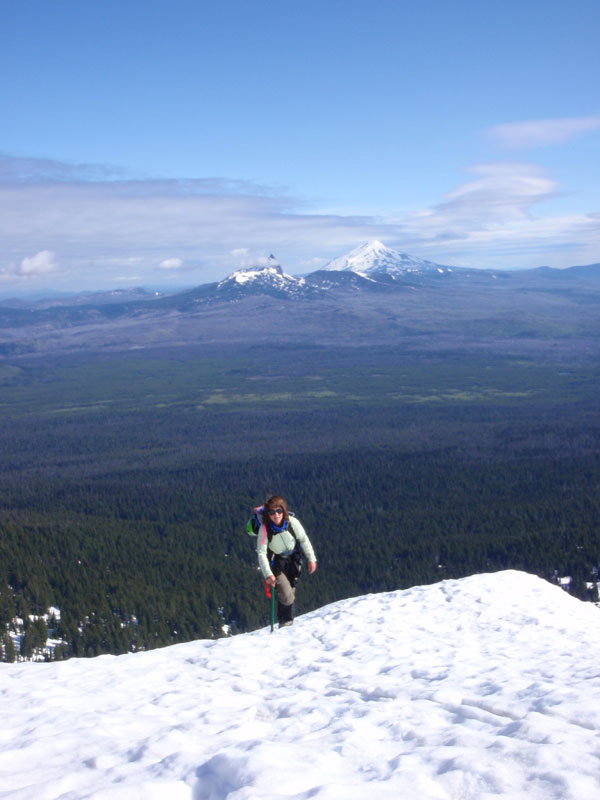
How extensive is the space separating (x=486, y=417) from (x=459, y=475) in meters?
71.7

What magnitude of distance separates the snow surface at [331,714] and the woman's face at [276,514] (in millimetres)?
3324

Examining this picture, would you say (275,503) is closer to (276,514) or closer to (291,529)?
(276,514)

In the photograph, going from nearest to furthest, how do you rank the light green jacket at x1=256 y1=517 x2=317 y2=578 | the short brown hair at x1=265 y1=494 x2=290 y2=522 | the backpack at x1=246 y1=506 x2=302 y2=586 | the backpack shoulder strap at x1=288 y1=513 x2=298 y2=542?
1. the short brown hair at x1=265 y1=494 x2=290 y2=522
2. the light green jacket at x1=256 y1=517 x2=317 y2=578
3. the backpack at x1=246 y1=506 x2=302 y2=586
4. the backpack shoulder strap at x1=288 y1=513 x2=298 y2=542

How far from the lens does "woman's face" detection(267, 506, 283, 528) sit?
15.4 m

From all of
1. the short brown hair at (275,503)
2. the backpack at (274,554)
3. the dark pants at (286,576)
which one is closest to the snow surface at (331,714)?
the dark pants at (286,576)

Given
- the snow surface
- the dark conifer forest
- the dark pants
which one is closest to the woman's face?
the dark pants

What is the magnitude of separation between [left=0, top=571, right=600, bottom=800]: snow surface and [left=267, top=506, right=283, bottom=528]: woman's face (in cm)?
332

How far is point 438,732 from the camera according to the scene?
9414 millimetres

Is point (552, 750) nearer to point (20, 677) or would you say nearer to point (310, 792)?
point (310, 792)

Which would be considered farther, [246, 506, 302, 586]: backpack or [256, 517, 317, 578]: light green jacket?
[246, 506, 302, 586]: backpack

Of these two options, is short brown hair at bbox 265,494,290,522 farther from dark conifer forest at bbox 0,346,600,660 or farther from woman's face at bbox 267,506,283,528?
dark conifer forest at bbox 0,346,600,660

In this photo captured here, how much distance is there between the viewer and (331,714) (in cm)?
1078

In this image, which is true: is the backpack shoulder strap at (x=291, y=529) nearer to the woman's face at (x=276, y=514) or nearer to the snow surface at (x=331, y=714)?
the woman's face at (x=276, y=514)

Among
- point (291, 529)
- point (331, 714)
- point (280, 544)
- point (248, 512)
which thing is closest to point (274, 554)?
point (280, 544)
